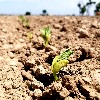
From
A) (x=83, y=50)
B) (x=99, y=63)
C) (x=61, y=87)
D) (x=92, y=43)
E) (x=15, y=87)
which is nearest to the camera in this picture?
(x=61, y=87)

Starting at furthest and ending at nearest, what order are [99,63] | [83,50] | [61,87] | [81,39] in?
[81,39] → [83,50] → [99,63] → [61,87]

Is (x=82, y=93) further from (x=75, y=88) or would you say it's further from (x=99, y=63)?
(x=99, y=63)

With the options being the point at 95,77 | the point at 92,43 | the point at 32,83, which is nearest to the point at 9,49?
the point at 92,43

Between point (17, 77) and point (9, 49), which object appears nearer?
point (17, 77)

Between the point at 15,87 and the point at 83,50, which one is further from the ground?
the point at 83,50

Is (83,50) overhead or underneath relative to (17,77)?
overhead

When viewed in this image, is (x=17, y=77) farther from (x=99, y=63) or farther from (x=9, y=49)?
(x=9, y=49)

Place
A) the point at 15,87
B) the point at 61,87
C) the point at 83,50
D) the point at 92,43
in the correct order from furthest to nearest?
the point at 92,43, the point at 83,50, the point at 15,87, the point at 61,87

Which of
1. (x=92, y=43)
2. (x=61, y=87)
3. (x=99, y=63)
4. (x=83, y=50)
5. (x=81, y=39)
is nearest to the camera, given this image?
(x=61, y=87)

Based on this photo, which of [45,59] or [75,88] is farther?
[45,59]

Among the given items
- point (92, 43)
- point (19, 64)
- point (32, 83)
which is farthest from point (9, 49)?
point (32, 83)
